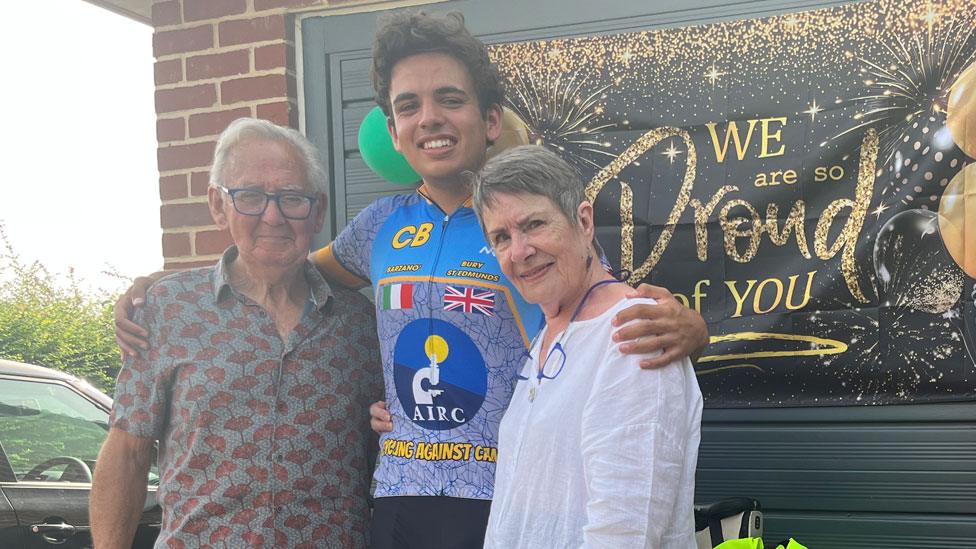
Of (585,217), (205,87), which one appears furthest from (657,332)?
(205,87)

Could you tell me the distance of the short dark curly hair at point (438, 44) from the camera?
95.0 inches

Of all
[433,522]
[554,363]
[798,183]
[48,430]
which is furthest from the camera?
[48,430]

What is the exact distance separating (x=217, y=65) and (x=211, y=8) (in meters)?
0.21

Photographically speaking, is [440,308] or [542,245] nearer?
[542,245]

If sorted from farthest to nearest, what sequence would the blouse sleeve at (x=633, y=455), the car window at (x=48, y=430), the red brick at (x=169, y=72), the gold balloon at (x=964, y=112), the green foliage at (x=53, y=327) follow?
the green foliage at (x=53, y=327), the car window at (x=48, y=430), the red brick at (x=169, y=72), the gold balloon at (x=964, y=112), the blouse sleeve at (x=633, y=455)

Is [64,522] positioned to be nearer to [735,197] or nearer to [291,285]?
[291,285]

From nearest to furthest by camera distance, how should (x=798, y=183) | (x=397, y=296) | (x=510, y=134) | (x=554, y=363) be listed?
(x=554, y=363) < (x=397, y=296) < (x=798, y=183) < (x=510, y=134)

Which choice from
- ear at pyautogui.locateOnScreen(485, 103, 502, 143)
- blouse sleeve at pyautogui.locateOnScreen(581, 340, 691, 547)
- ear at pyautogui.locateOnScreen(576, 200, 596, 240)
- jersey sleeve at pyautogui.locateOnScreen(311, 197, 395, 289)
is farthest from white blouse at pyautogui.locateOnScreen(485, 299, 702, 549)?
jersey sleeve at pyautogui.locateOnScreen(311, 197, 395, 289)

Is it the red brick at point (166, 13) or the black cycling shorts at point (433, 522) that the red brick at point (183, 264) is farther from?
the black cycling shorts at point (433, 522)

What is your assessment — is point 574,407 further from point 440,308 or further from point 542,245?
point 440,308

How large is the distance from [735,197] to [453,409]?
134 centimetres

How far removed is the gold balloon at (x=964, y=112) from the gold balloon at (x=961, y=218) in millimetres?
70

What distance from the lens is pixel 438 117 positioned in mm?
2385

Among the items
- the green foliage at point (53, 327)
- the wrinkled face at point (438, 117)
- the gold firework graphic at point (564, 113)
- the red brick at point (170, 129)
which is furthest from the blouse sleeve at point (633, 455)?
the green foliage at point (53, 327)
